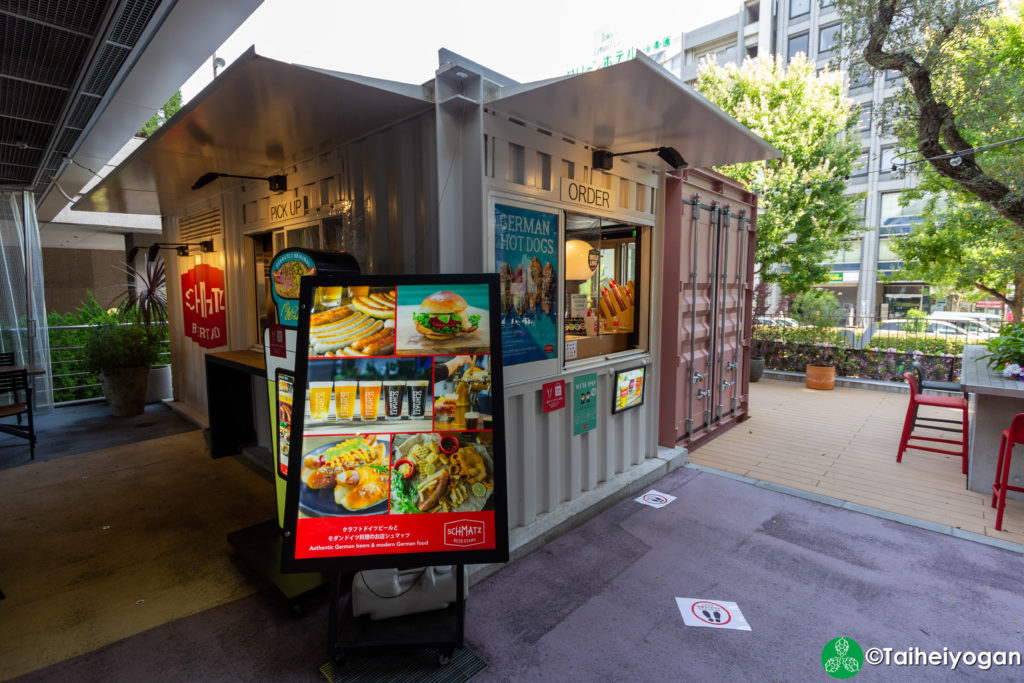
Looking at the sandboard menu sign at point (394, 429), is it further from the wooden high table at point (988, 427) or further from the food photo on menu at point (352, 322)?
the wooden high table at point (988, 427)

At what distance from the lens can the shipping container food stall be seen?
264 cm

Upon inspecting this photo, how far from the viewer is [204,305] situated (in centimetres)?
566

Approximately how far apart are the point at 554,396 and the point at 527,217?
122 cm

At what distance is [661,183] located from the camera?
4.39 meters

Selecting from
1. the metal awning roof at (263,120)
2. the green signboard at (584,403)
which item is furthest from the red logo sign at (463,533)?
the metal awning roof at (263,120)

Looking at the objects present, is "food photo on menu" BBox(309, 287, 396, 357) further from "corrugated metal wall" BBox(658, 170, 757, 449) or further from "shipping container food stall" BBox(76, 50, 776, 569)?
"corrugated metal wall" BBox(658, 170, 757, 449)

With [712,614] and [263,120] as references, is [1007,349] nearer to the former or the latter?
[712,614]

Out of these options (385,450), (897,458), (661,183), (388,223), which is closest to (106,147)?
(388,223)

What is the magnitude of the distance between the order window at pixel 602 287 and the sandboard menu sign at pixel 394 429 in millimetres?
1524

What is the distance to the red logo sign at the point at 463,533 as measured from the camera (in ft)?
6.75

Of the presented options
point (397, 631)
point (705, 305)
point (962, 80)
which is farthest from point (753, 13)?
point (397, 631)

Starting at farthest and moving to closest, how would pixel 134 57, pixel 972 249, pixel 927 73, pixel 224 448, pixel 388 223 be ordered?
pixel 972 249 → pixel 927 73 → pixel 224 448 → pixel 134 57 → pixel 388 223

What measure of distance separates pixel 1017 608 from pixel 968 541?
2.69 feet

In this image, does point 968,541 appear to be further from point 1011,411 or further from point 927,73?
point 927,73
